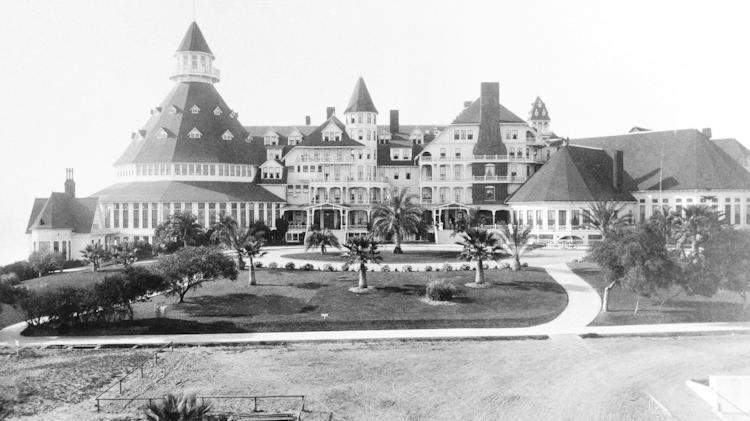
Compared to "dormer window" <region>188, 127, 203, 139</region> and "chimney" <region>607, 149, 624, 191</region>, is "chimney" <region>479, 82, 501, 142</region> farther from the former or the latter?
"dormer window" <region>188, 127, 203, 139</region>

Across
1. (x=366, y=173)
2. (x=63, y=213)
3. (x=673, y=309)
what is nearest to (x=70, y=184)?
(x=63, y=213)

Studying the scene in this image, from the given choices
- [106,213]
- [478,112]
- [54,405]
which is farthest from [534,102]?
[54,405]

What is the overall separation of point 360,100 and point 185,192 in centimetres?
2489

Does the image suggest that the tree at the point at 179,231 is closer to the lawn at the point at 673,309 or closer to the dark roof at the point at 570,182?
the dark roof at the point at 570,182

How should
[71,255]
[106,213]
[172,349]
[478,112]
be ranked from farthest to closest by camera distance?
[478,112], [106,213], [71,255], [172,349]

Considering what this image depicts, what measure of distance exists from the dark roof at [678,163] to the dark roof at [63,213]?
200ft

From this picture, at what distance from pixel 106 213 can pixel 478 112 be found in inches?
1807

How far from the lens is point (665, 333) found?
35219 millimetres

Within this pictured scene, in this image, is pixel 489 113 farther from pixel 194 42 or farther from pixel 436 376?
pixel 436 376

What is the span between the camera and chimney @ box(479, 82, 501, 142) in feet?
266

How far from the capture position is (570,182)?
→ 70.6 m

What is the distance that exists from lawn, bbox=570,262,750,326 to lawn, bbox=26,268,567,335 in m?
3.30

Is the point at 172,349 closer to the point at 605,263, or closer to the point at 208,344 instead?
the point at 208,344

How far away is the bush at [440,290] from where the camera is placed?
137 feet
